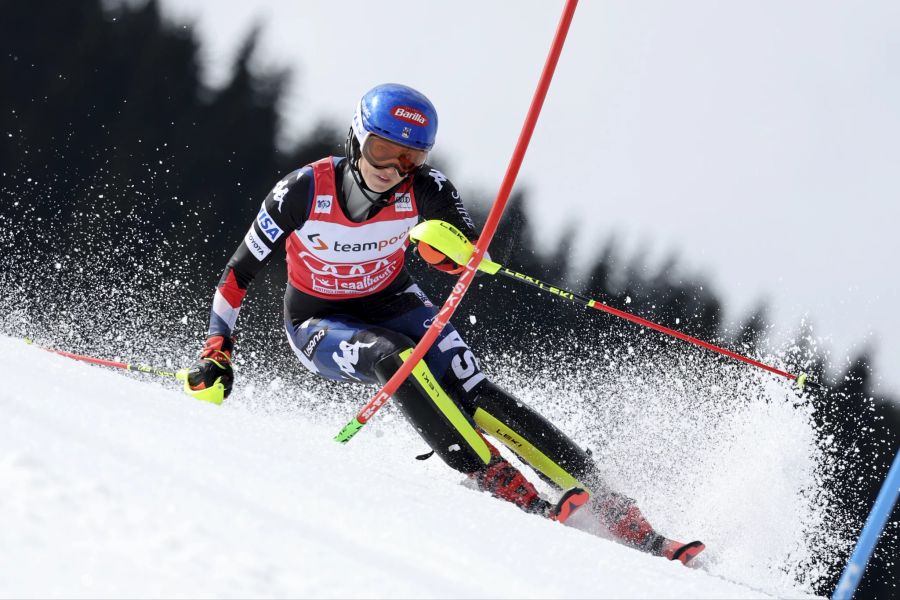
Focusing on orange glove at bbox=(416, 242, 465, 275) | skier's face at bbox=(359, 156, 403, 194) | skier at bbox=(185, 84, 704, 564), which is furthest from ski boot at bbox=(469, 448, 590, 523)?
skier's face at bbox=(359, 156, 403, 194)

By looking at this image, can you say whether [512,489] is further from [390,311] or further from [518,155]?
[518,155]

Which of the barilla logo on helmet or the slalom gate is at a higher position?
the barilla logo on helmet

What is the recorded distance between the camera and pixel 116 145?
67.6 feet

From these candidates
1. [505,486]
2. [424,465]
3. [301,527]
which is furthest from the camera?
[424,465]

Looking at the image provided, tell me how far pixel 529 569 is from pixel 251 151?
21.1 m

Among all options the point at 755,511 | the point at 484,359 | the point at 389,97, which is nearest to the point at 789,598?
the point at 755,511

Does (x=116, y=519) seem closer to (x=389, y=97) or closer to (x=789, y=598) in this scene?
(x=789, y=598)

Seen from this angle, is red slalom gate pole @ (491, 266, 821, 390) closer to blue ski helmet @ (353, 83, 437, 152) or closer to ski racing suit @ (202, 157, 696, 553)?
ski racing suit @ (202, 157, 696, 553)

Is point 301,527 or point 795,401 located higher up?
point 301,527

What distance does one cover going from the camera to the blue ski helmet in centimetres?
343

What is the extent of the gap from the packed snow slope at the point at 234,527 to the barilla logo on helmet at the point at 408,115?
1657 millimetres

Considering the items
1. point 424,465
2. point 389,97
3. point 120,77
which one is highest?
point 389,97

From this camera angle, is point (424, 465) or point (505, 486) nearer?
point (505, 486)

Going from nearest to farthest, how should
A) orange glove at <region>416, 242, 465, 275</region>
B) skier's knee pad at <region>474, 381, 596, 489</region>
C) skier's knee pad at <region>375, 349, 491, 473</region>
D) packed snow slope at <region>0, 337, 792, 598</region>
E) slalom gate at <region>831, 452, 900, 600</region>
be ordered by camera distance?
1. packed snow slope at <region>0, 337, 792, 598</region>
2. slalom gate at <region>831, 452, 900, 600</region>
3. skier's knee pad at <region>375, 349, 491, 473</region>
4. skier's knee pad at <region>474, 381, 596, 489</region>
5. orange glove at <region>416, 242, 465, 275</region>
